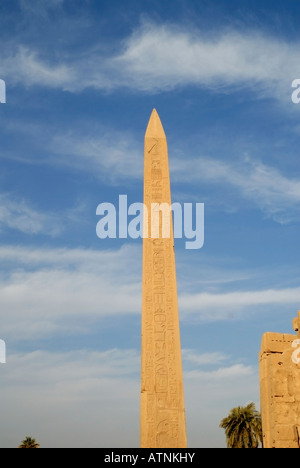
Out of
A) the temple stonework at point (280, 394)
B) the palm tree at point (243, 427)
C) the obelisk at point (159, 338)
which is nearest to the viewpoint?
the temple stonework at point (280, 394)

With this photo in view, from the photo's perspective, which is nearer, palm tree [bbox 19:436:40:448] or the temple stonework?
the temple stonework

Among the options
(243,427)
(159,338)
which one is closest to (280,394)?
(159,338)

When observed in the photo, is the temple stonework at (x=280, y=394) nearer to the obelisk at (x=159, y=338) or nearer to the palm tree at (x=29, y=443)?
the obelisk at (x=159, y=338)

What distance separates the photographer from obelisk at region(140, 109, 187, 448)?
36.2 ft

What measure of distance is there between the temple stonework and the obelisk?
1.70 meters

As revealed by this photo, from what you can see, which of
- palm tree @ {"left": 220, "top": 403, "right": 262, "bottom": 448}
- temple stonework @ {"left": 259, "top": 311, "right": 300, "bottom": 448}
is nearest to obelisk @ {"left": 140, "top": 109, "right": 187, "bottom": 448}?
temple stonework @ {"left": 259, "top": 311, "right": 300, "bottom": 448}

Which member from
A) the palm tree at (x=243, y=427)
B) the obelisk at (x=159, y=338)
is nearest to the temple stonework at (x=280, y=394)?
the obelisk at (x=159, y=338)

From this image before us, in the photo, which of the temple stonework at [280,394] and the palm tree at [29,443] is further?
the palm tree at [29,443]

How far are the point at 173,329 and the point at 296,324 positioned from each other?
2.28 meters

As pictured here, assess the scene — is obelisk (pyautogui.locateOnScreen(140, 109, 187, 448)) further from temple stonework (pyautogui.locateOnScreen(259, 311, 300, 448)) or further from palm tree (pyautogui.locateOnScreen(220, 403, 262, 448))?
palm tree (pyautogui.locateOnScreen(220, 403, 262, 448))

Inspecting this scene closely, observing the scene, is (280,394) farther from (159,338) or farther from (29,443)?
(29,443)

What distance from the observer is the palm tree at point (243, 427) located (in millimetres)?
22891

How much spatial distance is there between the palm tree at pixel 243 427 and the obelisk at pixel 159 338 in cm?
1272
